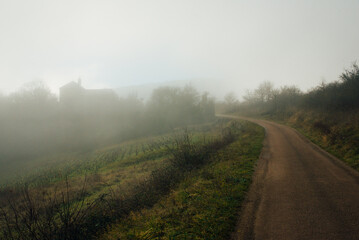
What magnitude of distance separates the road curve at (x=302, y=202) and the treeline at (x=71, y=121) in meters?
35.9

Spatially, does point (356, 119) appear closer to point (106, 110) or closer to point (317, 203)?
point (317, 203)

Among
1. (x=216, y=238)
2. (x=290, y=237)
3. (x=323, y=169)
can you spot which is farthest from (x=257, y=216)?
(x=323, y=169)

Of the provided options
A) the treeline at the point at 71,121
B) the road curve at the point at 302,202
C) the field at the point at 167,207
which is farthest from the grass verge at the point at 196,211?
the treeline at the point at 71,121

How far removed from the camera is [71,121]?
4203 cm

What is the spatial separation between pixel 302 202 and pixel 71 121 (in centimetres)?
4588

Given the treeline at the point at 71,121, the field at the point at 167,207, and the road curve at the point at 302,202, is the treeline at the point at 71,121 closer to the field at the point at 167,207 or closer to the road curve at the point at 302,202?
the field at the point at 167,207

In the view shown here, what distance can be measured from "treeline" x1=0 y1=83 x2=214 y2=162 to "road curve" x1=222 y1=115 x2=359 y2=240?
3590 cm

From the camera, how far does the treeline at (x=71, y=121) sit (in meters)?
35.2

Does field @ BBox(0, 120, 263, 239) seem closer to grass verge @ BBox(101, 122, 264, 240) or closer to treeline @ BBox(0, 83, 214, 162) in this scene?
grass verge @ BBox(101, 122, 264, 240)

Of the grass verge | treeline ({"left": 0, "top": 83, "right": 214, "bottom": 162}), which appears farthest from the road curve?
treeline ({"left": 0, "top": 83, "right": 214, "bottom": 162})

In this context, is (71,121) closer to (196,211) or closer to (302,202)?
(196,211)

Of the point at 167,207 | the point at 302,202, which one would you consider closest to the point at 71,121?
the point at 167,207

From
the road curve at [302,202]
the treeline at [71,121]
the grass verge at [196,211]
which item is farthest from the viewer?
the treeline at [71,121]

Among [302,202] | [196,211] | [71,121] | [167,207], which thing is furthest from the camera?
[71,121]
